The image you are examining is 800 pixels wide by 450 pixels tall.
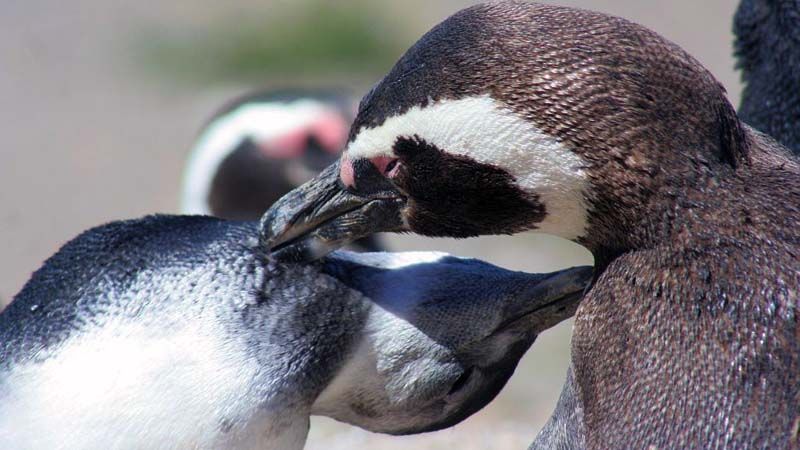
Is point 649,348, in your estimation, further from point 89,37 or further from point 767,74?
point 89,37

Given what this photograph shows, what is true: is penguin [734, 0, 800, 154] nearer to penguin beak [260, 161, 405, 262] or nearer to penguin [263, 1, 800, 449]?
penguin [263, 1, 800, 449]

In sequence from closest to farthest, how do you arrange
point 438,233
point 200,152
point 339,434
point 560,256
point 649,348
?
point 649,348
point 438,233
point 339,434
point 200,152
point 560,256


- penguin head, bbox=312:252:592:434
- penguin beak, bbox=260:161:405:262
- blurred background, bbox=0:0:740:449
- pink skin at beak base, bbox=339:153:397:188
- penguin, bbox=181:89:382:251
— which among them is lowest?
blurred background, bbox=0:0:740:449

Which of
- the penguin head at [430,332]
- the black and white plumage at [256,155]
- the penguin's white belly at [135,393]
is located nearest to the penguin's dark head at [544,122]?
the penguin head at [430,332]

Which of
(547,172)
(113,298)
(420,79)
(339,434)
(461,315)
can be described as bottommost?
(339,434)

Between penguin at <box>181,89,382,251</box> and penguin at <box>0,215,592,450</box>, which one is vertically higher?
penguin at <box>0,215,592,450</box>

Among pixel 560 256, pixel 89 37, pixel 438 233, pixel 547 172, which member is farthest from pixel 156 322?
pixel 89 37

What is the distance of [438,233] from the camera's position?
2.82 meters

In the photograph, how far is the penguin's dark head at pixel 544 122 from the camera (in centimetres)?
250

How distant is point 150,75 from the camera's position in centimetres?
1059

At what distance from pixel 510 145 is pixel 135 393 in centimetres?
97

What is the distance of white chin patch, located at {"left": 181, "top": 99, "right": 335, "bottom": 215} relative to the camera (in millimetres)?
6613

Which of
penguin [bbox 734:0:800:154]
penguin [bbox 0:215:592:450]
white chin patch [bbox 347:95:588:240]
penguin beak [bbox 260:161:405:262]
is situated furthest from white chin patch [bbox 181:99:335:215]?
white chin patch [bbox 347:95:588:240]

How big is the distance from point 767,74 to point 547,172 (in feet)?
5.89
